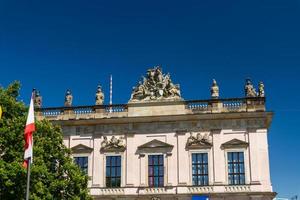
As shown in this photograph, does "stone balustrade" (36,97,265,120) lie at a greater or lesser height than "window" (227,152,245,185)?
greater

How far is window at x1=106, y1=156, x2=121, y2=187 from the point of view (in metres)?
38.3

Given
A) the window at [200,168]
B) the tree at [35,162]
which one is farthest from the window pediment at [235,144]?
the tree at [35,162]

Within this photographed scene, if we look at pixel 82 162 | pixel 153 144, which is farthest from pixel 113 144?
pixel 153 144

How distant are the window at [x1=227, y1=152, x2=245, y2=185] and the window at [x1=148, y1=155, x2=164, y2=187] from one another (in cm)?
506

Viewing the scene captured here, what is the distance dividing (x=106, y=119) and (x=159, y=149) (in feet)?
16.0

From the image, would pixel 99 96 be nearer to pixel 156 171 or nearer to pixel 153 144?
pixel 153 144

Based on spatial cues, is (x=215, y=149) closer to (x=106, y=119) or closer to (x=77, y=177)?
(x=106, y=119)

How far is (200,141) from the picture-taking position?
37.8m

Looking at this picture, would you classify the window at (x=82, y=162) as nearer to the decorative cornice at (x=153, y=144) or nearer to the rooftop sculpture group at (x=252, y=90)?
the decorative cornice at (x=153, y=144)

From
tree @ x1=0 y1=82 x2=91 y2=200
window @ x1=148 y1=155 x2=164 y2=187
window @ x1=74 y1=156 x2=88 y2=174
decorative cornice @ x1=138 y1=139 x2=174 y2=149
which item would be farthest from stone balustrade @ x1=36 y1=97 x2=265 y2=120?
tree @ x1=0 y1=82 x2=91 y2=200

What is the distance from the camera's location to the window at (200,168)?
37125 mm

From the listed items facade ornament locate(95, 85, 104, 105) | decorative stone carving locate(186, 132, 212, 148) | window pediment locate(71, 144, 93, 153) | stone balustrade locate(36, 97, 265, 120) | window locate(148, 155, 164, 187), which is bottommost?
window locate(148, 155, 164, 187)

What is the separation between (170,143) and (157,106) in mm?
3249

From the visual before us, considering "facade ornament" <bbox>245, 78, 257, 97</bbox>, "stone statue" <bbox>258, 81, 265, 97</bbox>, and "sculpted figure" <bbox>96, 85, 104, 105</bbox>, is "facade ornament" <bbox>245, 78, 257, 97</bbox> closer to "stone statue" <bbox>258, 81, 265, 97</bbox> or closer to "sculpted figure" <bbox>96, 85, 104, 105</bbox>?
"stone statue" <bbox>258, 81, 265, 97</bbox>
